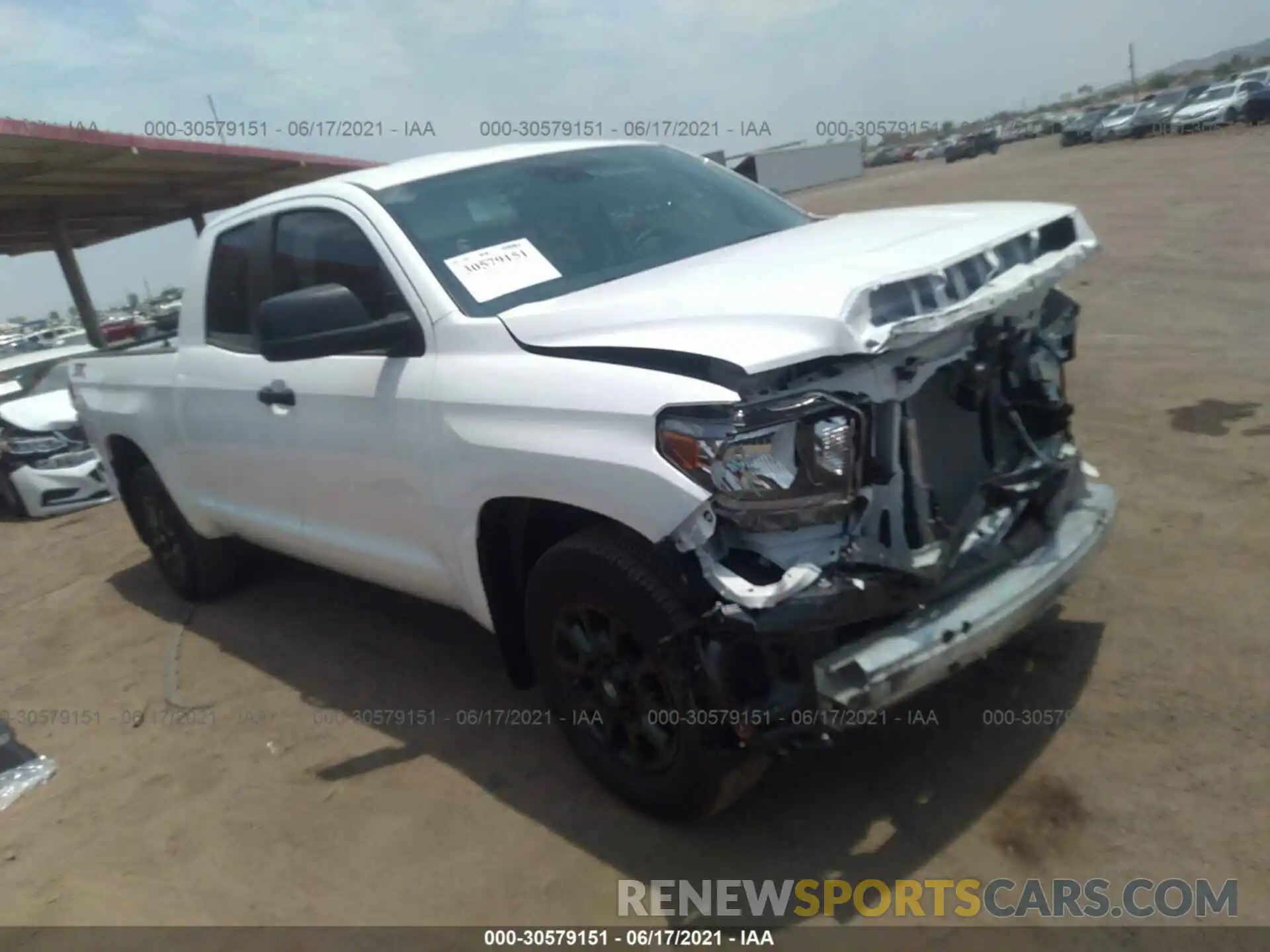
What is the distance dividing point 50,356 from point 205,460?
767cm

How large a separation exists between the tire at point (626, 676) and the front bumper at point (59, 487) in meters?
7.19

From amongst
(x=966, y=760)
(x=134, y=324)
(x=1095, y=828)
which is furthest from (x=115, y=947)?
(x=134, y=324)

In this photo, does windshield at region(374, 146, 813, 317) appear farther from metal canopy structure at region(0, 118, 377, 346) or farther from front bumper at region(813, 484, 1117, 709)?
metal canopy structure at region(0, 118, 377, 346)

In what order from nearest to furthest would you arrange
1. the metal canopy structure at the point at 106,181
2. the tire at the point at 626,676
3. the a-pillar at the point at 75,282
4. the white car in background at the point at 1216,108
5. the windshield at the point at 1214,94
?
the tire at the point at 626,676 < the metal canopy structure at the point at 106,181 < the a-pillar at the point at 75,282 < the white car in background at the point at 1216,108 < the windshield at the point at 1214,94

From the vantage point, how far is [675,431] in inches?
103

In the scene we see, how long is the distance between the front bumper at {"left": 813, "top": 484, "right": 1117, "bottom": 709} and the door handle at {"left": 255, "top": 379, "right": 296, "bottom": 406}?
2.39 m

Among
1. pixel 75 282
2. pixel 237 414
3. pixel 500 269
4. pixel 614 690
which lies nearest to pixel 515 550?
pixel 614 690

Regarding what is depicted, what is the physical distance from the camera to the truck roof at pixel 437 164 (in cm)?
391

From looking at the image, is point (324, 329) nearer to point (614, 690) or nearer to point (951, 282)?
point (614, 690)

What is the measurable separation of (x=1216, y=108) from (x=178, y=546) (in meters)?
35.1

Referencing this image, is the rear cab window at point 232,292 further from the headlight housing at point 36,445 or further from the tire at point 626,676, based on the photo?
the headlight housing at point 36,445

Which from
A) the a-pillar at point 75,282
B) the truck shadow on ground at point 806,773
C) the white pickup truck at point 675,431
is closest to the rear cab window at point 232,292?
the white pickup truck at point 675,431

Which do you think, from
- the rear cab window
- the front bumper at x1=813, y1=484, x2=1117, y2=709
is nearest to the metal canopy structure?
the rear cab window

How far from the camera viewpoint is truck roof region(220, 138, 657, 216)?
12.8 ft
